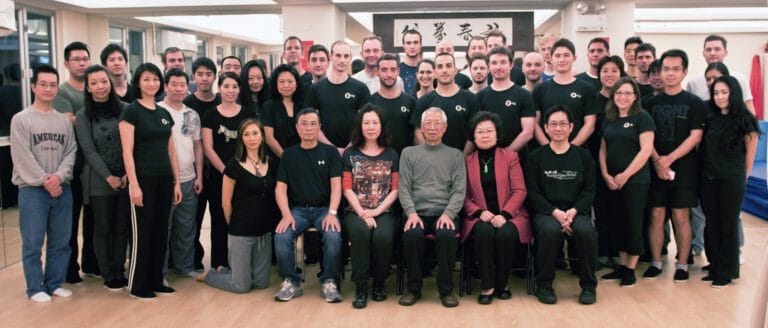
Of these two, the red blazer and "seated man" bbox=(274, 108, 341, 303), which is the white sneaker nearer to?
"seated man" bbox=(274, 108, 341, 303)

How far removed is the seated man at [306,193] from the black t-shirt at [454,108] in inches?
25.0

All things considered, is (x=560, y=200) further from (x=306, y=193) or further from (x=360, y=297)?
(x=306, y=193)

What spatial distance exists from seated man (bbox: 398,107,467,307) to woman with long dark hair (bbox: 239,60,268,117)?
4.06ft

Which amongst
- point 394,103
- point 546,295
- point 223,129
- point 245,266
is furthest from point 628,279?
point 223,129

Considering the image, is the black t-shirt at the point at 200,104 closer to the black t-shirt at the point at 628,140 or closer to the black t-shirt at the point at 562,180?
the black t-shirt at the point at 562,180

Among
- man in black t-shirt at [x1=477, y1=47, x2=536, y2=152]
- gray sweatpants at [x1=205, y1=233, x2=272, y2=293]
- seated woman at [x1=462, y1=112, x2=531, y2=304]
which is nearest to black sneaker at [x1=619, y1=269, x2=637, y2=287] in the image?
seated woman at [x1=462, y1=112, x2=531, y2=304]

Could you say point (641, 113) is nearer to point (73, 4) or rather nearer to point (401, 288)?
point (401, 288)

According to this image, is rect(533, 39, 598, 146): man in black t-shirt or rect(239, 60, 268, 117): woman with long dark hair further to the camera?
rect(239, 60, 268, 117): woman with long dark hair

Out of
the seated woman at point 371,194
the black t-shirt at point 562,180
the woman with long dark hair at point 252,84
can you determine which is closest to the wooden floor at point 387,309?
the seated woman at point 371,194

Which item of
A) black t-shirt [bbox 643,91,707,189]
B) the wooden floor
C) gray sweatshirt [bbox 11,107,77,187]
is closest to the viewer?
the wooden floor

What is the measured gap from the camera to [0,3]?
16.0 ft

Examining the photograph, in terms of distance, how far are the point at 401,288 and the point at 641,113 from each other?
188cm

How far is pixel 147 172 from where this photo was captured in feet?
13.0

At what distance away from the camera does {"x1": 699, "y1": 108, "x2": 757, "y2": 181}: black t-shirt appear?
424 cm
